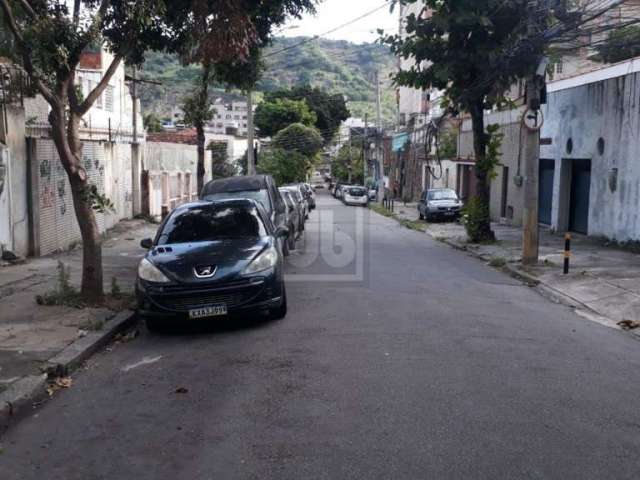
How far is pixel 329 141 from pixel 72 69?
67.9 metres

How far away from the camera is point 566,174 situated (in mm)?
22406

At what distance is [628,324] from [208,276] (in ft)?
18.9

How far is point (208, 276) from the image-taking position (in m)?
8.58

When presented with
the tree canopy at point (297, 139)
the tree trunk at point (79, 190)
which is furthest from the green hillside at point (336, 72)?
the tree trunk at point (79, 190)

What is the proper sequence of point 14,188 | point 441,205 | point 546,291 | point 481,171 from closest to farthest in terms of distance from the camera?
point 546,291 → point 14,188 → point 481,171 → point 441,205

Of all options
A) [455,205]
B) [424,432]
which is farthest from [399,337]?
[455,205]

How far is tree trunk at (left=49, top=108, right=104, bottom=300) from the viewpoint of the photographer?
9.70 m

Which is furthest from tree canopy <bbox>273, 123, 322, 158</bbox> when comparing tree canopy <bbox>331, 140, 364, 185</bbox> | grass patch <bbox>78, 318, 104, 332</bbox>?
grass patch <bbox>78, 318, 104, 332</bbox>

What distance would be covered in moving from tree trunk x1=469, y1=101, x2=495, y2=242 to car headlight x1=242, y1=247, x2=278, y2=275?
1226cm

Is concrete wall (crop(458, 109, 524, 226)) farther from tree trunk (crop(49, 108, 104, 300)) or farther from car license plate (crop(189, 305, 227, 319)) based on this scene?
car license plate (crop(189, 305, 227, 319))

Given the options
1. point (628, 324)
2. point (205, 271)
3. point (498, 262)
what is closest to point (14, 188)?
point (205, 271)

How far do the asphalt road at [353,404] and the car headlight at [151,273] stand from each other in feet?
2.42

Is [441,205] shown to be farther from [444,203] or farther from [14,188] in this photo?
[14,188]

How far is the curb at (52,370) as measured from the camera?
19.4 feet
